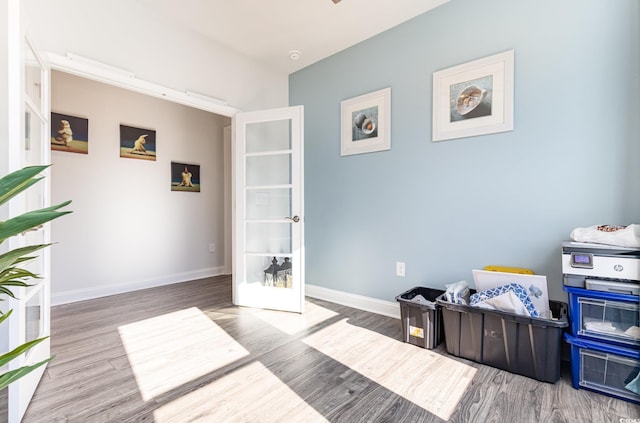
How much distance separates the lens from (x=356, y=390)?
164 centimetres

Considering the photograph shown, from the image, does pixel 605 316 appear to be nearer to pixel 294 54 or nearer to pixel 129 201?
pixel 294 54

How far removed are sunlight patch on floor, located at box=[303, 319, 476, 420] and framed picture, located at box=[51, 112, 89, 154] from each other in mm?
3122

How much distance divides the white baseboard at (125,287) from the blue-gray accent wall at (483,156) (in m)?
1.91

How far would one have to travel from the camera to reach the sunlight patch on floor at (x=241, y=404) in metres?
1.43

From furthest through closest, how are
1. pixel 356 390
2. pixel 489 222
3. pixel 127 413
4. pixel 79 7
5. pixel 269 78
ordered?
1. pixel 269 78
2. pixel 489 222
3. pixel 79 7
4. pixel 356 390
5. pixel 127 413

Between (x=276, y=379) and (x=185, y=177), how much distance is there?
3206 millimetres

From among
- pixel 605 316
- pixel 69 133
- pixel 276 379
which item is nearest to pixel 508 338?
pixel 605 316

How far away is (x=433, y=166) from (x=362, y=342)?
4.86ft

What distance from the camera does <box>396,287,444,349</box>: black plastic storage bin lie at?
2096mm

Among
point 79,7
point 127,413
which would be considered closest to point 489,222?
point 127,413

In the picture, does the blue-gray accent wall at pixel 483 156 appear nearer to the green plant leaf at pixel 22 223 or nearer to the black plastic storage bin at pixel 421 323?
the black plastic storage bin at pixel 421 323

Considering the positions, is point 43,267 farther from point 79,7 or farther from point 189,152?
point 189,152

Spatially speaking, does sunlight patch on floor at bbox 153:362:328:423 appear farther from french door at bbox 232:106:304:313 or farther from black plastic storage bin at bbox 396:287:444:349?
french door at bbox 232:106:304:313

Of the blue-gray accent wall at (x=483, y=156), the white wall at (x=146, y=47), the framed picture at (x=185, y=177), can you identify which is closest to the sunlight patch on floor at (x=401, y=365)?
the blue-gray accent wall at (x=483, y=156)
